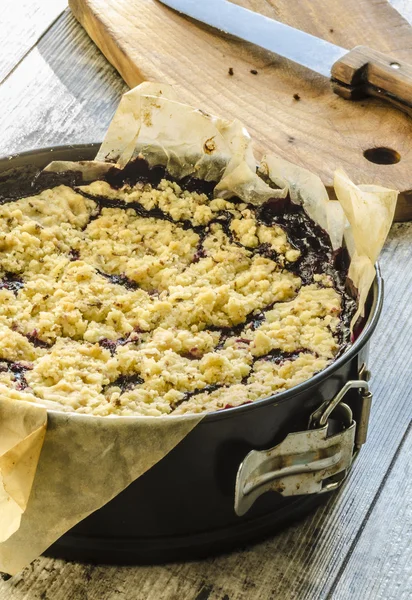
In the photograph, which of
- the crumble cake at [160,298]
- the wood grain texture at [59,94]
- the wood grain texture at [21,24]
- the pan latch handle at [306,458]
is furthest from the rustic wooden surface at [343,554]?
the wood grain texture at [21,24]

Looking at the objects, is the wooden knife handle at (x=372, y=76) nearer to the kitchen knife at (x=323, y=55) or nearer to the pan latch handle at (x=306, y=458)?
the kitchen knife at (x=323, y=55)

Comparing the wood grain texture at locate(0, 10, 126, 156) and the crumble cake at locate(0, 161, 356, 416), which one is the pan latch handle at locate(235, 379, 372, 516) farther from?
the wood grain texture at locate(0, 10, 126, 156)

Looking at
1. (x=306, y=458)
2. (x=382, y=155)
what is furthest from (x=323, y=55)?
(x=306, y=458)

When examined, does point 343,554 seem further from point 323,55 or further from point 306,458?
point 323,55

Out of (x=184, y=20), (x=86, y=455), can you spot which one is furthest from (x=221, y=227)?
(x=184, y=20)

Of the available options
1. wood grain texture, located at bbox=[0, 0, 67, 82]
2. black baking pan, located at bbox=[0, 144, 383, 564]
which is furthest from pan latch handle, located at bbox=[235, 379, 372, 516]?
wood grain texture, located at bbox=[0, 0, 67, 82]

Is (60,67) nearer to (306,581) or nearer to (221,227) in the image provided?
(221,227)
